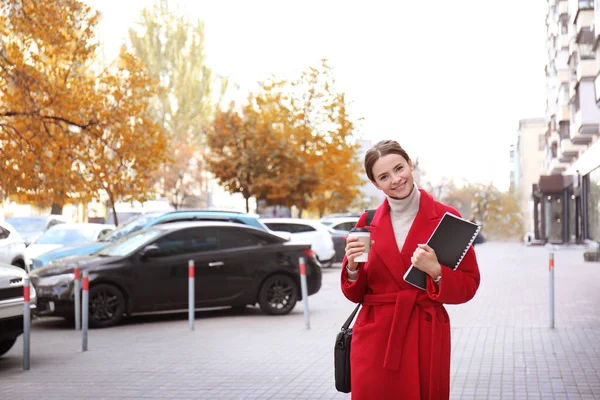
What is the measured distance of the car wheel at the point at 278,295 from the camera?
16.2m

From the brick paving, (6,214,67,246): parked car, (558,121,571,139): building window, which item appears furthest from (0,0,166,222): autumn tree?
(558,121,571,139): building window

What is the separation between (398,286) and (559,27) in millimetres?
58597

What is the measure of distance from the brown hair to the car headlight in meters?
11.0

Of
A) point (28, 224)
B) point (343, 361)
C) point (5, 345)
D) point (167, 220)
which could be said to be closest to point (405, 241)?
point (343, 361)

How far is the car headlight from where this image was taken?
579 inches

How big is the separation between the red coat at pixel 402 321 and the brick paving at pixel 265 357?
170 inches

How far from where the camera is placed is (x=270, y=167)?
156 ft

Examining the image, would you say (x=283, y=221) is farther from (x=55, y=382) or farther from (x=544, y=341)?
(x=55, y=382)

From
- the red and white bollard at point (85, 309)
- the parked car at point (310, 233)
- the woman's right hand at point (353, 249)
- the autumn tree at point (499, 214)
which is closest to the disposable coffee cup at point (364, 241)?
the woman's right hand at point (353, 249)

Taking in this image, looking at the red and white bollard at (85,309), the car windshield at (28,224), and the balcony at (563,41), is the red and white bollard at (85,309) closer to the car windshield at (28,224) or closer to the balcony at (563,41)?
the car windshield at (28,224)

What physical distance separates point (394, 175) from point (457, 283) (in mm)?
521

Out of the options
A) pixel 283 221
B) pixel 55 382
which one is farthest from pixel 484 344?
pixel 283 221

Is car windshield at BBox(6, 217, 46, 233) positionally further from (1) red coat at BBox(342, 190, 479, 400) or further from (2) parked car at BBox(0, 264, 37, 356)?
(1) red coat at BBox(342, 190, 479, 400)

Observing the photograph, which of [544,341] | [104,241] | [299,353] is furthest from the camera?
[104,241]
